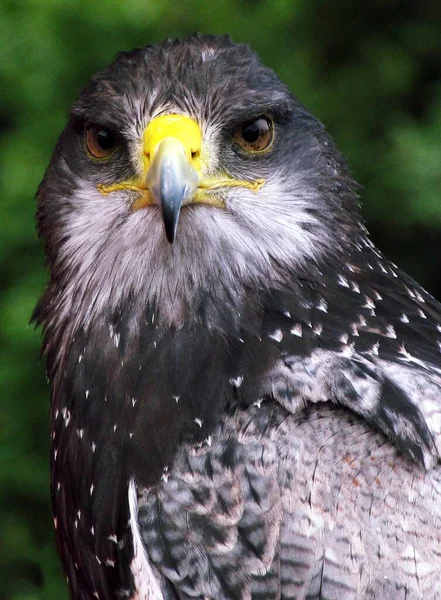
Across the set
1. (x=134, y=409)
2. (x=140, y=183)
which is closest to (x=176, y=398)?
(x=134, y=409)

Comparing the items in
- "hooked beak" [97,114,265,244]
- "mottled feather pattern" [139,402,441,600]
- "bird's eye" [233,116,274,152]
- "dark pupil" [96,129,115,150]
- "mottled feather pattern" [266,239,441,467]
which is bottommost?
"mottled feather pattern" [139,402,441,600]

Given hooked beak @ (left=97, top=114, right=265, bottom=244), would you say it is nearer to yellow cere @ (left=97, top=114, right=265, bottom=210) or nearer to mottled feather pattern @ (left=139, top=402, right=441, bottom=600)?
yellow cere @ (left=97, top=114, right=265, bottom=210)

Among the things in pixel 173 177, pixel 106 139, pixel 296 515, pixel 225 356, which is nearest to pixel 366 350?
pixel 225 356

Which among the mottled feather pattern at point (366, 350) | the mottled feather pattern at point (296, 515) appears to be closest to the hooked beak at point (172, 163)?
the mottled feather pattern at point (366, 350)

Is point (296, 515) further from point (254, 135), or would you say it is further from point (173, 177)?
point (254, 135)

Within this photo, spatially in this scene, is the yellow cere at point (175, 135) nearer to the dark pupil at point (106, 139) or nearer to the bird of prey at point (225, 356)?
the bird of prey at point (225, 356)

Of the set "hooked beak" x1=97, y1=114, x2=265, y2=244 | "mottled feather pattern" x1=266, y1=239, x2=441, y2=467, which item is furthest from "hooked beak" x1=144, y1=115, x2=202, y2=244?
"mottled feather pattern" x1=266, y1=239, x2=441, y2=467

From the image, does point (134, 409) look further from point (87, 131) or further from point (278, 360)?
point (87, 131)
